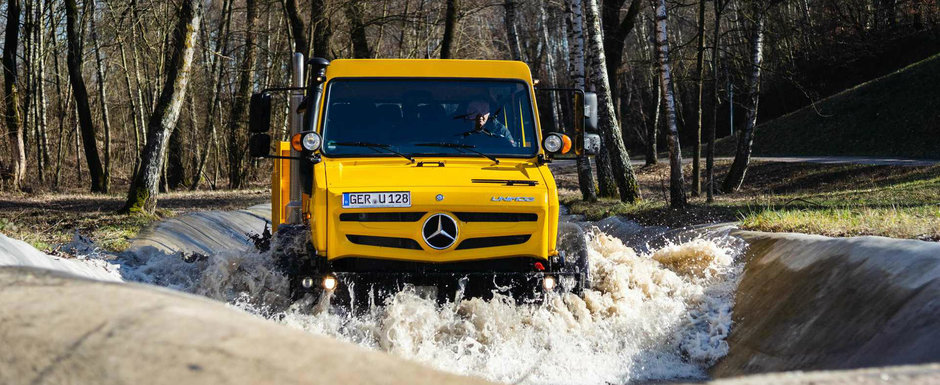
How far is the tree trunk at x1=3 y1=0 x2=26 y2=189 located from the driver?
820 inches

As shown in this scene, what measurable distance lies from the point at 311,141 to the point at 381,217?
1288mm

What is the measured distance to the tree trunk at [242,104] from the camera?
1304 inches

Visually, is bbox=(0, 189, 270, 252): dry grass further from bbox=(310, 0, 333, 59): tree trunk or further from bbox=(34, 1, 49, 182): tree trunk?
bbox=(310, 0, 333, 59): tree trunk

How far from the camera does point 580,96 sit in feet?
29.7

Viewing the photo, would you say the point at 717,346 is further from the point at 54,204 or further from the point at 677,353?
the point at 54,204

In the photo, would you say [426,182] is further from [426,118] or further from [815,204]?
[815,204]

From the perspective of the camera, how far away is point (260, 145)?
905 cm

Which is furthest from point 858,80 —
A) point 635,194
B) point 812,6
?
point 635,194

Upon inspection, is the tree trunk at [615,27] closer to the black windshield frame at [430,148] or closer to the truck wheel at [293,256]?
the black windshield frame at [430,148]

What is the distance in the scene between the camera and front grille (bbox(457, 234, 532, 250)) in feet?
26.1

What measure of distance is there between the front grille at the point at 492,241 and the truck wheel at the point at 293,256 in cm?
126

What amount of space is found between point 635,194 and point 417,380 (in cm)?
1722

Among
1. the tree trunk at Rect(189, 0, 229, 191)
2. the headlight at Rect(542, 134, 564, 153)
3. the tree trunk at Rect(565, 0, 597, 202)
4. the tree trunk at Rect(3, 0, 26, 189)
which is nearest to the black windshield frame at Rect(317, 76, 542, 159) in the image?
the headlight at Rect(542, 134, 564, 153)

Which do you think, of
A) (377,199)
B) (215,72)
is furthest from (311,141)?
(215,72)
